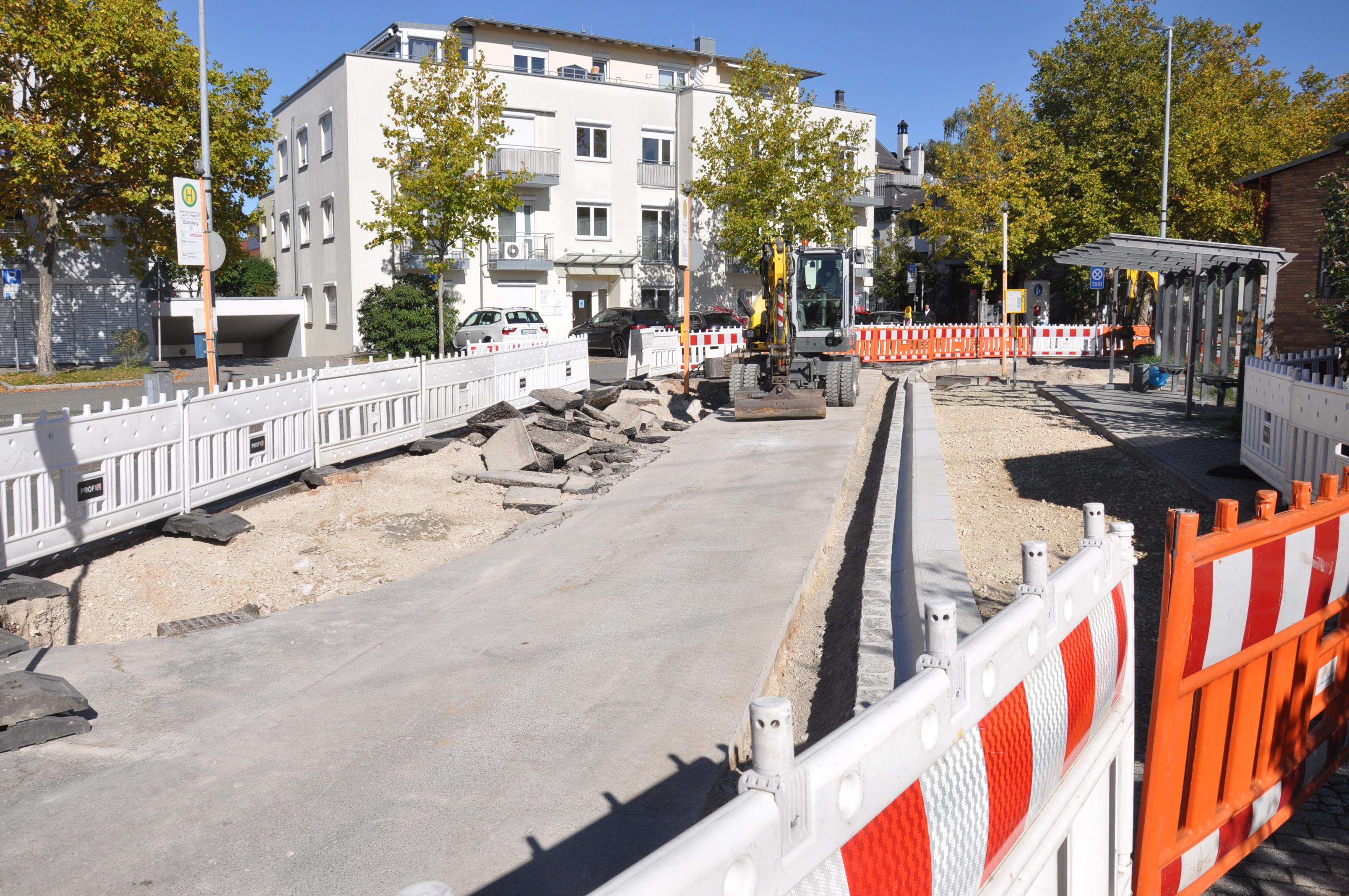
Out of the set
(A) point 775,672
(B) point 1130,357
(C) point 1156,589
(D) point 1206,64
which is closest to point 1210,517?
(C) point 1156,589

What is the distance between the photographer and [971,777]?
7.07 ft

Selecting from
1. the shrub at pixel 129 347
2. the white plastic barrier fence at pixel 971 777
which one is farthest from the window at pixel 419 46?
the white plastic barrier fence at pixel 971 777

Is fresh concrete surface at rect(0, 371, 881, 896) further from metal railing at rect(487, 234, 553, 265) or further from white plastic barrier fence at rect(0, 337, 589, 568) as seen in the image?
metal railing at rect(487, 234, 553, 265)

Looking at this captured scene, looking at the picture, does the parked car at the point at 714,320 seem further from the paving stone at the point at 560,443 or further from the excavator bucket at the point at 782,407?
the paving stone at the point at 560,443

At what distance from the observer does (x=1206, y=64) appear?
4306 centimetres

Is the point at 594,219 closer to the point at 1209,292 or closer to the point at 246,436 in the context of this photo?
the point at 1209,292

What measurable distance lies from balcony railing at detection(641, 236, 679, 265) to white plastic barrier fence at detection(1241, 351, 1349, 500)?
34.4 m

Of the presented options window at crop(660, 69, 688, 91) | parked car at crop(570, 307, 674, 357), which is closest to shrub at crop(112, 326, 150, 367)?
parked car at crop(570, 307, 674, 357)

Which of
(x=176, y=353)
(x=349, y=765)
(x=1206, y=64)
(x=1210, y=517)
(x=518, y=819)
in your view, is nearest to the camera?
(x=518, y=819)

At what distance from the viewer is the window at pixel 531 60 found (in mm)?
49125

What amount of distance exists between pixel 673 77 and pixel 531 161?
16.1 metres

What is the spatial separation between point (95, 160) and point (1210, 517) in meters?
28.7

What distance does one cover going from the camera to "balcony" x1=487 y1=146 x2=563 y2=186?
40875 millimetres

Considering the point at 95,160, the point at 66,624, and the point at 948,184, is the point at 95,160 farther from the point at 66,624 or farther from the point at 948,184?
the point at 948,184
